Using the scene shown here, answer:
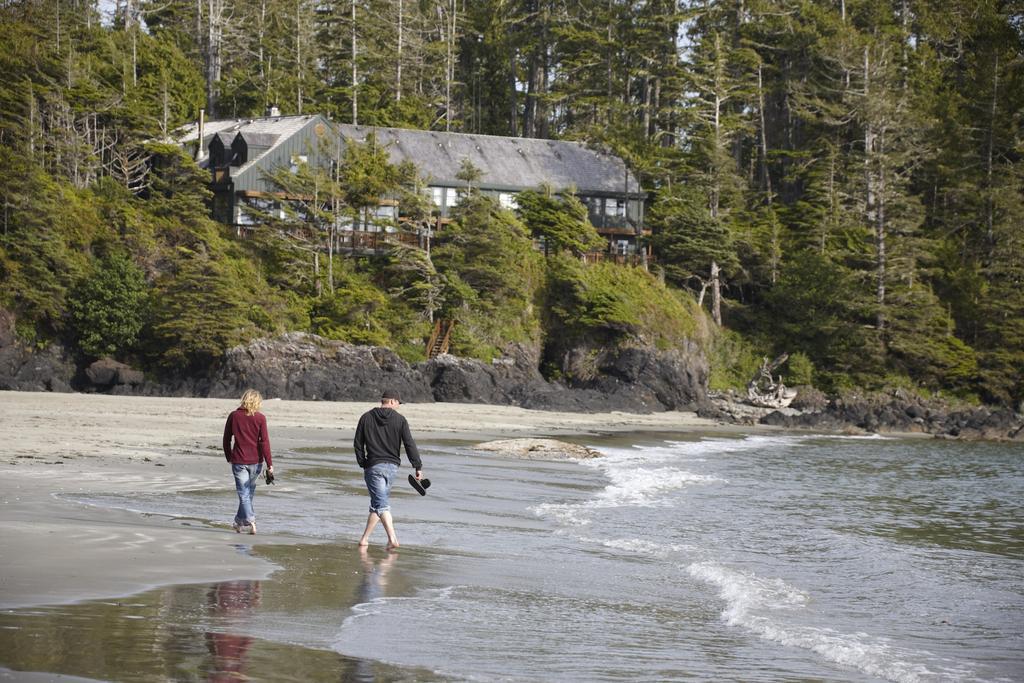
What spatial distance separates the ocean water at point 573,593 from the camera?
755 cm

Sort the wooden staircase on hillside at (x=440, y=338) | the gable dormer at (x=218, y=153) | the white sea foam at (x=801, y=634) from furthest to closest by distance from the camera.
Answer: the gable dormer at (x=218, y=153)
the wooden staircase on hillside at (x=440, y=338)
the white sea foam at (x=801, y=634)

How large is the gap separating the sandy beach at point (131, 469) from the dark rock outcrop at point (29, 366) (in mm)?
3238

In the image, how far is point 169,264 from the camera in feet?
138

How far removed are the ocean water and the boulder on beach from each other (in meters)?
3.27

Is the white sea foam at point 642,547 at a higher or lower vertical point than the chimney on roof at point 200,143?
lower

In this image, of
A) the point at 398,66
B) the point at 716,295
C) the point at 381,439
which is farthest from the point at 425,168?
the point at 381,439

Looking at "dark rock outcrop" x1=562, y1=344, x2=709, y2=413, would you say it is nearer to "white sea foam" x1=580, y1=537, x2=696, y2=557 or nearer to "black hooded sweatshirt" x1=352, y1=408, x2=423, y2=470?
"white sea foam" x1=580, y1=537, x2=696, y2=557

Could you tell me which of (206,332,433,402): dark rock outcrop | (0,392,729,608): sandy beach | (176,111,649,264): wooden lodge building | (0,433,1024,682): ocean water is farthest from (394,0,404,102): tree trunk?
(0,433,1024,682): ocean water

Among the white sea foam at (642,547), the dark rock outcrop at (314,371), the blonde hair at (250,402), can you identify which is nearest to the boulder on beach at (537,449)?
the white sea foam at (642,547)

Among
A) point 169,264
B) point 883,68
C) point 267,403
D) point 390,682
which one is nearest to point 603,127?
point 883,68

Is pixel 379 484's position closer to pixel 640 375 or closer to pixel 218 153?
pixel 640 375

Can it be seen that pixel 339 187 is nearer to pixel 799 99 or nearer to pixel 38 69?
pixel 38 69

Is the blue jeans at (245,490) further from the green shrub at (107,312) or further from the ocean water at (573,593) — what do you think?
the green shrub at (107,312)

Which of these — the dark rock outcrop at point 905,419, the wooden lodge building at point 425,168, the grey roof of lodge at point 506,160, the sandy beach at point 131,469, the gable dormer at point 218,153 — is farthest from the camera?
the grey roof of lodge at point 506,160
